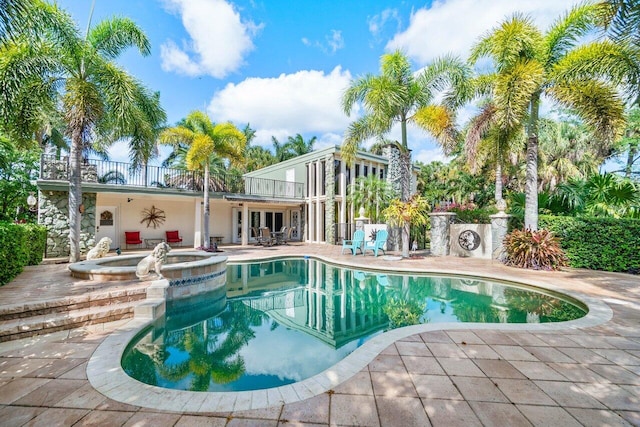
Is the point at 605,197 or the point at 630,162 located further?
the point at 630,162

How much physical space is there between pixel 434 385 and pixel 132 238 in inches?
→ 600

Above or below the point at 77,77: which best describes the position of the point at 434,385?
below

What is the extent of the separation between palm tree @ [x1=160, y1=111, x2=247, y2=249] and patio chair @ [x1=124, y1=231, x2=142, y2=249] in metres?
3.76

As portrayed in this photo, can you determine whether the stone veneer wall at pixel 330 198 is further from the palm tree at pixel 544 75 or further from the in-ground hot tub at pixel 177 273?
the in-ground hot tub at pixel 177 273

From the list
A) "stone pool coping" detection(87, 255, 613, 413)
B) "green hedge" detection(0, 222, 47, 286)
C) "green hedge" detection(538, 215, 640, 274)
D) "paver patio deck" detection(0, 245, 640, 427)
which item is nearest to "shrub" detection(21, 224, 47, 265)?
"green hedge" detection(0, 222, 47, 286)

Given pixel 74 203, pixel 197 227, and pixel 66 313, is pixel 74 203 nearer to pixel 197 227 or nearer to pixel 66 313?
pixel 197 227

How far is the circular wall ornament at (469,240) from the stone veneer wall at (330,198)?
6.71 metres

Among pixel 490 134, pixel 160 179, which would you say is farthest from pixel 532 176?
pixel 160 179

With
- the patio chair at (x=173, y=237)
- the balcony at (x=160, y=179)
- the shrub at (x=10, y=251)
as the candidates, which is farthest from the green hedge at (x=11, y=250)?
the patio chair at (x=173, y=237)

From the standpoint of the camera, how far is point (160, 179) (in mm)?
13367

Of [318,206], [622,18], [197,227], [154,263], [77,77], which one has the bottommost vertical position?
[154,263]

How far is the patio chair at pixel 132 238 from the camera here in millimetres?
13641

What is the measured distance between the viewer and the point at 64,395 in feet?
7.73

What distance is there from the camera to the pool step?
371 cm
